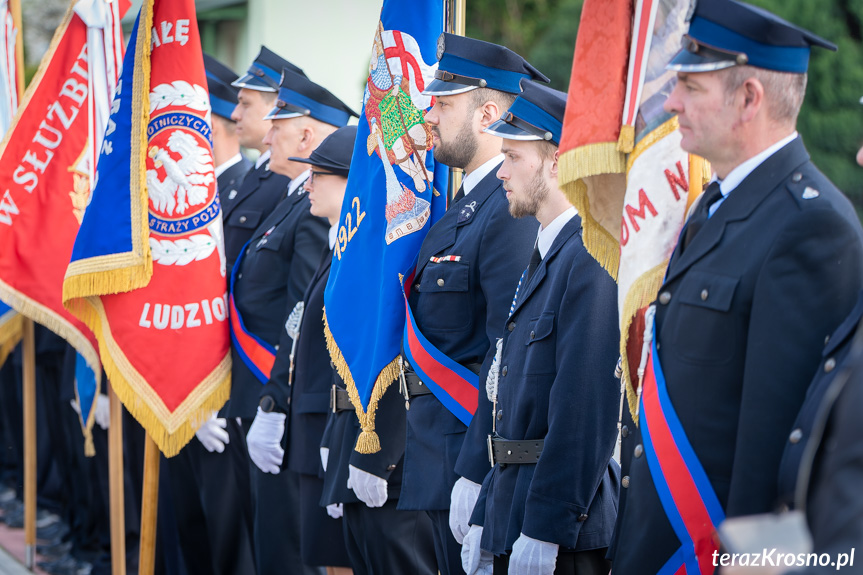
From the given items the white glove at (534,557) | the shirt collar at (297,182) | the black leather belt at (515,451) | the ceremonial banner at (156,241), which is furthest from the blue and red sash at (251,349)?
the white glove at (534,557)

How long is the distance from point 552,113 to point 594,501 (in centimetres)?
107

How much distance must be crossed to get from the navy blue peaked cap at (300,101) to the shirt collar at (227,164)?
2.64 feet

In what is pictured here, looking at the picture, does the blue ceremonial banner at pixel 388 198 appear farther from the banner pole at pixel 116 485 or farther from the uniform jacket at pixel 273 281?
the banner pole at pixel 116 485

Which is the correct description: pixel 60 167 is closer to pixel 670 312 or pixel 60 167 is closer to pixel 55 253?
pixel 55 253

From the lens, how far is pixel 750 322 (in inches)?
79.4

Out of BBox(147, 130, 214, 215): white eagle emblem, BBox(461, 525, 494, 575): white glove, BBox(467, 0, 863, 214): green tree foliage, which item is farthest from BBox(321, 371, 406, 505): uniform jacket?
BBox(467, 0, 863, 214): green tree foliage

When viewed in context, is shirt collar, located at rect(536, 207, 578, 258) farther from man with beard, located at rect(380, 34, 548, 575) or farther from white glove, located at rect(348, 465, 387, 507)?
white glove, located at rect(348, 465, 387, 507)

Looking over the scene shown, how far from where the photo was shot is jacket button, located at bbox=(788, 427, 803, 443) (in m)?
1.82

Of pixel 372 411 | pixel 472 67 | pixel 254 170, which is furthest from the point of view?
pixel 254 170

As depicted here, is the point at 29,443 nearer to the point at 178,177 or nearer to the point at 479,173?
the point at 178,177

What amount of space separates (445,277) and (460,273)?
0.20 feet

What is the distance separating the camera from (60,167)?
5.21 metres

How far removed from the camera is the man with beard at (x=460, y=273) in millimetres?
3223

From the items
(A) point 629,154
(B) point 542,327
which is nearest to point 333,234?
(B) point 542,327
